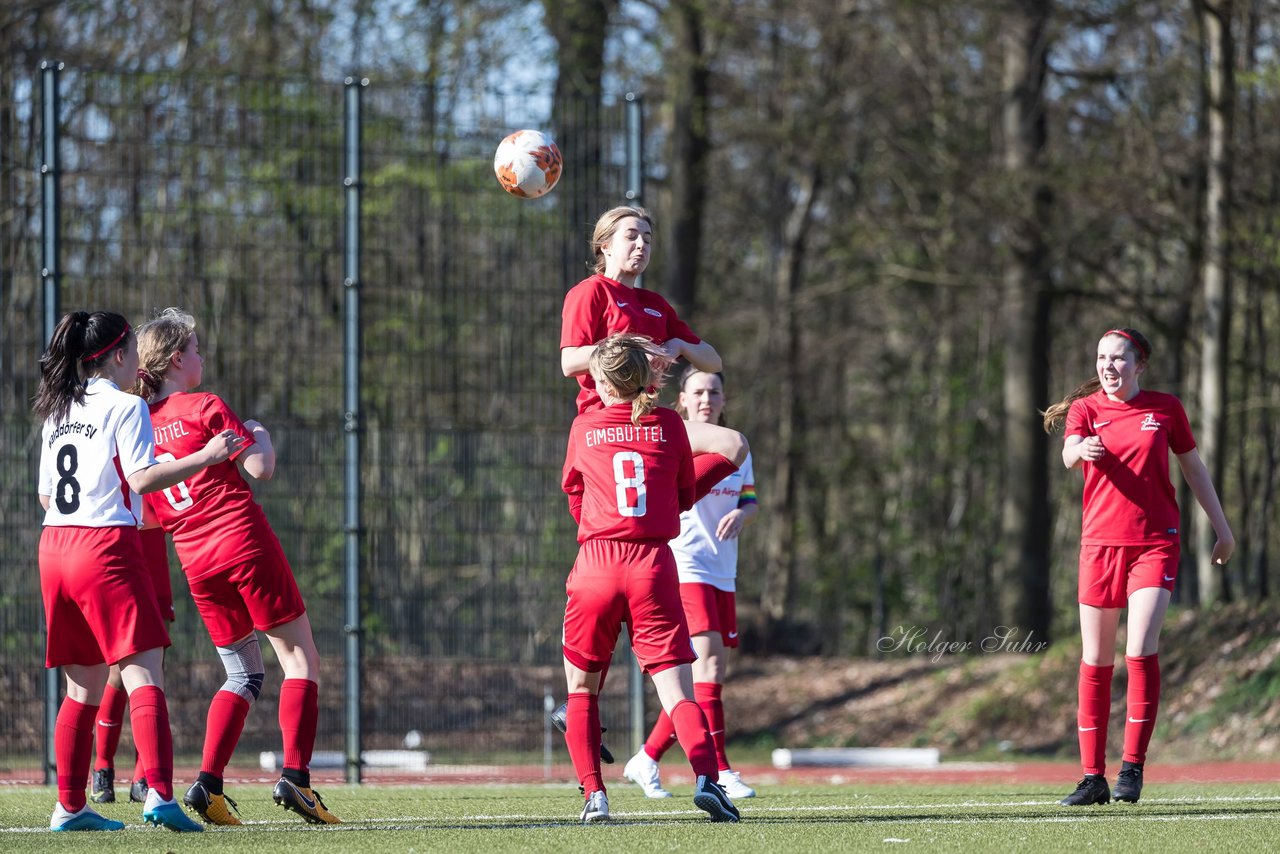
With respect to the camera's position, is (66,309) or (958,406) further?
(958,406)


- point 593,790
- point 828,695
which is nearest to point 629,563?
point 593,790

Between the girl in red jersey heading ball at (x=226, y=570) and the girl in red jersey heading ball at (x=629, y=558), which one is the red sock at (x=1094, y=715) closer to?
the girl in red jersey heading ball at (x=629, y=558)

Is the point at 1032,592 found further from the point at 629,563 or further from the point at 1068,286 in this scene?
the point at 629,563

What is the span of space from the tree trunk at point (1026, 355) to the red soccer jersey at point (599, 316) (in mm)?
11836

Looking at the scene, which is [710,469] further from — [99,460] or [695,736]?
[99,460]

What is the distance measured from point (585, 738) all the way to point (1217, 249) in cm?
1172

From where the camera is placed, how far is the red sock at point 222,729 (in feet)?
20.5

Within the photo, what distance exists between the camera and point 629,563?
5.91 metres

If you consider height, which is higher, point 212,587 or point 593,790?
point 212,587

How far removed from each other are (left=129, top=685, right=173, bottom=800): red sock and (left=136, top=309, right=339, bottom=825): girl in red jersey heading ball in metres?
0.44

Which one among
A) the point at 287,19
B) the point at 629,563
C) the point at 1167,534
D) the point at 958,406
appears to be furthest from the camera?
the point at 958,406

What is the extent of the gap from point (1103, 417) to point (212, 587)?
3.83 meters

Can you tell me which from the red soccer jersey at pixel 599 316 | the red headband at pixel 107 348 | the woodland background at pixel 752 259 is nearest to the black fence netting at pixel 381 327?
the woodland background at pixel 752 259

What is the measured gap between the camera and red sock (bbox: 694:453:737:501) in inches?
255
